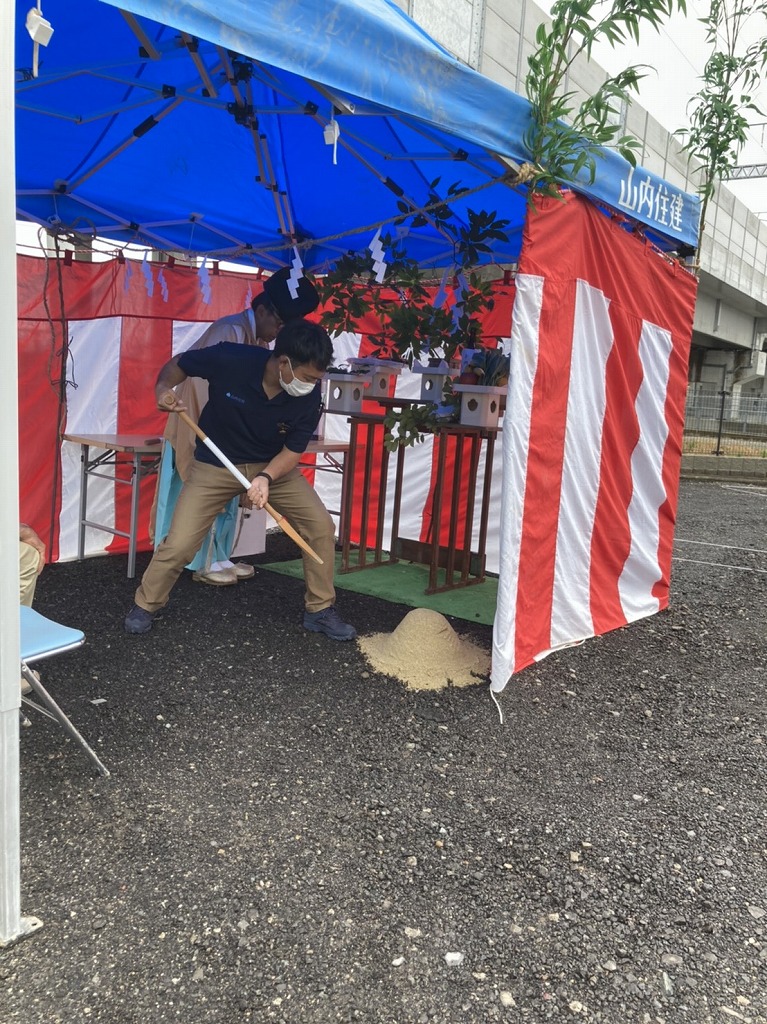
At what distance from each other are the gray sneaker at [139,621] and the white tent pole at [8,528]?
2128 millimetres

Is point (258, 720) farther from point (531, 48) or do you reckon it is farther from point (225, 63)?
point (531, 48)

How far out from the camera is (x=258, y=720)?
10.4ft

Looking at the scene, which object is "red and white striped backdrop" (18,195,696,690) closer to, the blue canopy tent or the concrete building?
the blue canopy tent

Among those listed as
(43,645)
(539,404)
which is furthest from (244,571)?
(43,645)

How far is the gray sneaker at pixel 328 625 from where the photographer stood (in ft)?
13.6

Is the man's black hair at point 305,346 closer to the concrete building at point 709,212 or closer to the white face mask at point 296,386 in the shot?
the white face mask at point 296,386

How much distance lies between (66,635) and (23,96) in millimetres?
2876

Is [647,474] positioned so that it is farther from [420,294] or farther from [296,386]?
[296,386]

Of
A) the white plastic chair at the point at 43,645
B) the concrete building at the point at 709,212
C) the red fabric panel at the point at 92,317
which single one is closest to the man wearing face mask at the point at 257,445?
the white plastic chair at the point at 43,645

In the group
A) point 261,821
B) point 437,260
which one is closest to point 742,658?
point 261,821

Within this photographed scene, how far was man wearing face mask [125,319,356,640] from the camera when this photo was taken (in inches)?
151

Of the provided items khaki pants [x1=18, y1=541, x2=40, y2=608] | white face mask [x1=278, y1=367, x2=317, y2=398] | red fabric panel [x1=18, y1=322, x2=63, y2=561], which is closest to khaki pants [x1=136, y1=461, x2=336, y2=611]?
white face mask [x1=278, y1=367, x2=317, y2=398]

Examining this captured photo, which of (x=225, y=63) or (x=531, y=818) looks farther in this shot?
(x=225, y=63)

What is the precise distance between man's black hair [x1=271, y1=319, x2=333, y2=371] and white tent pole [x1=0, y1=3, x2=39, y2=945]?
2.03 m
